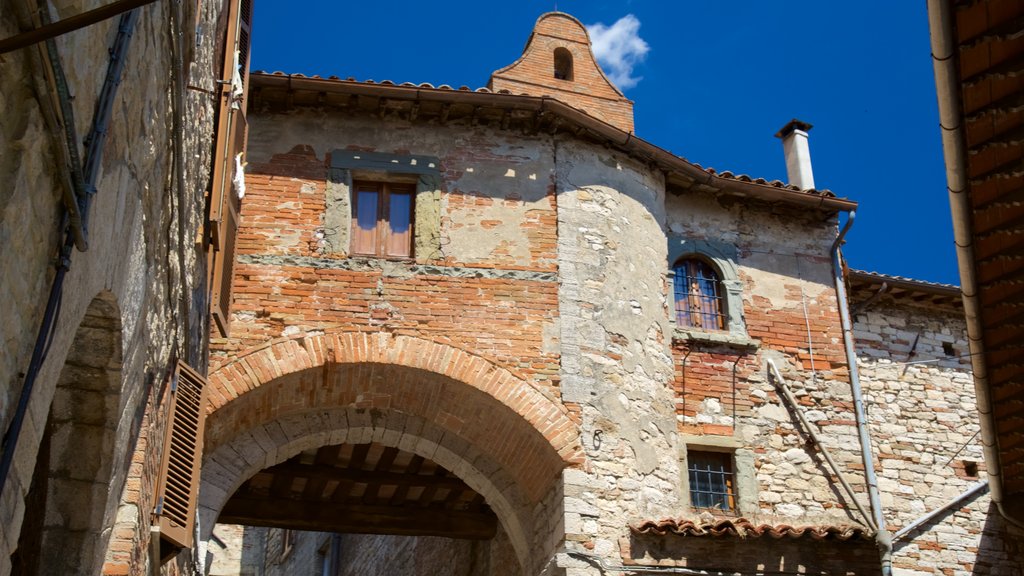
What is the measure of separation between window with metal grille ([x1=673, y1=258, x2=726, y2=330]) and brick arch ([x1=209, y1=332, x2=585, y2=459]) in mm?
2510

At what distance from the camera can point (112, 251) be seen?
4820mm

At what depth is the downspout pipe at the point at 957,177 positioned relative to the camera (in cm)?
732

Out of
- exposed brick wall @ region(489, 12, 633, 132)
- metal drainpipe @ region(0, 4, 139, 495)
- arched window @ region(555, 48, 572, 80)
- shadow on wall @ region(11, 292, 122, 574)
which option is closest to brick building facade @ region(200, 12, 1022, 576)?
exposed brick wall @ region(489, 12, 633, 132)

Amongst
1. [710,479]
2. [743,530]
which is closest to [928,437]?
[710,479]

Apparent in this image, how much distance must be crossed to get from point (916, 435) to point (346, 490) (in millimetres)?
6958

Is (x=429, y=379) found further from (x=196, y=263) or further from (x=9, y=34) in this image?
(x=9, y=34)

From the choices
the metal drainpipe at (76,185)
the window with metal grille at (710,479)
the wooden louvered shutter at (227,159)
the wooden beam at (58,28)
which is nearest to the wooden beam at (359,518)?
the window with metal grille at (710,479)

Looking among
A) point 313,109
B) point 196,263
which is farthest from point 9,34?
point 313,109

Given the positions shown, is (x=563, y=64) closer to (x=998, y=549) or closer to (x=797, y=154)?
(x=797, y=154)

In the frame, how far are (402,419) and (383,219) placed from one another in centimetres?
212

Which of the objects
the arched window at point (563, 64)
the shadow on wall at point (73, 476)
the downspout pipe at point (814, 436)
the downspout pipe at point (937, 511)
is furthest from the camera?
the arched window at point (563, 64)

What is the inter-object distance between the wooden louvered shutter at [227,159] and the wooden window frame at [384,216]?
2093 millimetres

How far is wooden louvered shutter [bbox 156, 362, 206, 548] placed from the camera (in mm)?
7574

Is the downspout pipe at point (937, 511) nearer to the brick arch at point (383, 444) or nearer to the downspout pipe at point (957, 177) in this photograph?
the downspout pipe at point (957, 177)
